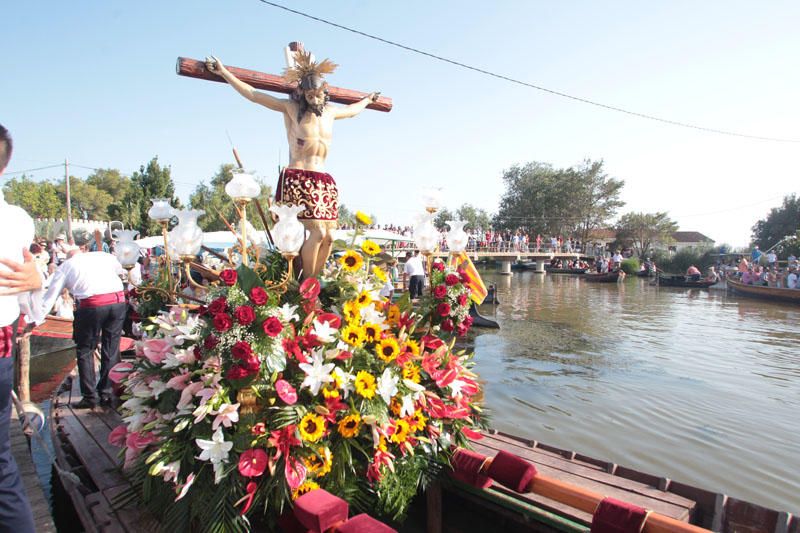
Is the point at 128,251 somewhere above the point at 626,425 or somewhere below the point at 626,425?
above

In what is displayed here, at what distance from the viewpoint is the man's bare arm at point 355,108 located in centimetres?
369

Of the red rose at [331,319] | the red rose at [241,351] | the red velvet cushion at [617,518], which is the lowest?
the red velvet cushion at [617,518]

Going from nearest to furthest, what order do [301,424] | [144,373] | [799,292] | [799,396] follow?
[301,424], [144,373], [799,396], [799,292]

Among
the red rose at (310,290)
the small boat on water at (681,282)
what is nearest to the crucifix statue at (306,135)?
the red rose at (310,290)

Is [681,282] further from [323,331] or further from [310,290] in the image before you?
[323,331]

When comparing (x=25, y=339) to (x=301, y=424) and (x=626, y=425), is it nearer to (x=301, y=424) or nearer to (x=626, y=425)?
(x=301, y=424)

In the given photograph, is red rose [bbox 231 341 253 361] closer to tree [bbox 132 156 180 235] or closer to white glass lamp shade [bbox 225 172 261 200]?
white glass lamp shade [bbox 225 172 261 200]

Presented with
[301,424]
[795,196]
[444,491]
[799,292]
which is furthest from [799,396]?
[795,196]

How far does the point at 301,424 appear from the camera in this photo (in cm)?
247

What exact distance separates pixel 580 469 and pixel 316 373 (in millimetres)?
2065

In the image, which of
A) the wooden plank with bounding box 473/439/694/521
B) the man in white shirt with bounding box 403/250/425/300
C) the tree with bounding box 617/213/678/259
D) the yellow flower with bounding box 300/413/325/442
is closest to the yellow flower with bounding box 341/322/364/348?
the yellow flower with bounding box 300/413/325/442

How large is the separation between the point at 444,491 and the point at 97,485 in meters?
2.38

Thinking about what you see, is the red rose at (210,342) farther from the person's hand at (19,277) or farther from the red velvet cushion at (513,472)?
the red velvet cushion at (513,472)

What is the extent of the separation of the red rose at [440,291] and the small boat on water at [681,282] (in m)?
31.3
